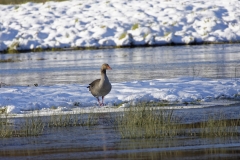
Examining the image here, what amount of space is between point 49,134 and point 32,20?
3516cm

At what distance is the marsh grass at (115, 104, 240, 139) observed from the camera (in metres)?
11.3

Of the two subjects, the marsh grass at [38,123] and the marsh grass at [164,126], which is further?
the marsh grass at [38,123]

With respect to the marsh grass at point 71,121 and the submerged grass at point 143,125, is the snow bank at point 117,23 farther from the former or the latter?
the submerged grass at point 143,125

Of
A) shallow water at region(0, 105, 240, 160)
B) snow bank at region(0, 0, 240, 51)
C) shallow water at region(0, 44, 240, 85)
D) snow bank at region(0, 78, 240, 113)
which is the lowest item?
shallow water at region(0, 105, 240, 160)

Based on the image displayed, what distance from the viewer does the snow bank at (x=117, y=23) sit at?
130ft

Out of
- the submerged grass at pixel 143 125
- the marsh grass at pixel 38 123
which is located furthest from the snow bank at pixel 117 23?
the submerged grass at pixel 143 125

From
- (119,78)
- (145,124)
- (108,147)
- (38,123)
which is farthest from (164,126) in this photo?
(119,78)

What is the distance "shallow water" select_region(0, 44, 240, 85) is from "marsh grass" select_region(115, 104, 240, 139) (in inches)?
332

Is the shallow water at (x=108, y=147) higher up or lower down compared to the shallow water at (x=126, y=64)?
lower down

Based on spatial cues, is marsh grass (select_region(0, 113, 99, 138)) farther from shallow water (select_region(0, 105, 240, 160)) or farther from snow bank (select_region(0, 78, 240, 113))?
snow bank (select_region(0, 78, 240, 113))

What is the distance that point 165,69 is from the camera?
1015 inches

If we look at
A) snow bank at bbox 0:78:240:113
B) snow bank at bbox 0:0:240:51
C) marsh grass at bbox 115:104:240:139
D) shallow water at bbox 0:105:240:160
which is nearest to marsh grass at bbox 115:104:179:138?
marsh grass at bbox 115:104:240:139

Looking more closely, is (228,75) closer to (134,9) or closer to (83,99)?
(83,99)

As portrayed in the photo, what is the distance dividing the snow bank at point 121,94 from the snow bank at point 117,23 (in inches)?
793
